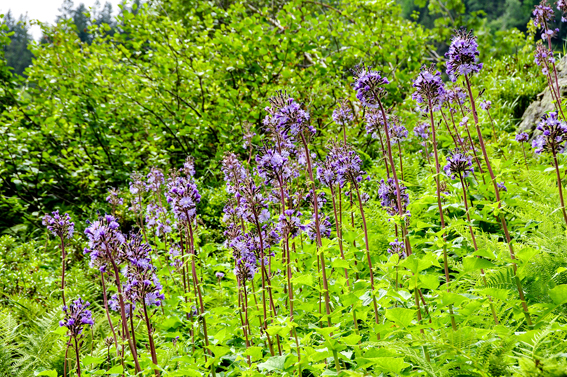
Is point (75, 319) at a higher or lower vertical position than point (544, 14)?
lower

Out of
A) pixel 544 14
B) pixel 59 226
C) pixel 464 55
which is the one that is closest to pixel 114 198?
pixel 59 226

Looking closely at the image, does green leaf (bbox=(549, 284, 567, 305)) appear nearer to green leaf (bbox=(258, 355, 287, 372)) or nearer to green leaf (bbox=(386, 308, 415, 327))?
green leaf (bbox=(386, 308, 415, 327))

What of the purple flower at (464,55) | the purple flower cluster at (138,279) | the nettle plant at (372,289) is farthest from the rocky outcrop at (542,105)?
the purple flower cluster at (138,279)

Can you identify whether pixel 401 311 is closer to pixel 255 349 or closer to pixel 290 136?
pixel 255 349

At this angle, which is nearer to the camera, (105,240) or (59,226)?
(105,240)

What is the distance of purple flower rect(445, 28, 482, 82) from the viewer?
7.50 feet

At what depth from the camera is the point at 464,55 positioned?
2.30 metres

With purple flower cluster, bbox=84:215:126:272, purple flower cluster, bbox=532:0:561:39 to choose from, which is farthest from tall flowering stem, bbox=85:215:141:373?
purple flower cluster, bbox=532:0:561:39

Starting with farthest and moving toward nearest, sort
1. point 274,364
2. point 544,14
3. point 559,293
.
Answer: point 544,14 < point 274,364 < point 559,293

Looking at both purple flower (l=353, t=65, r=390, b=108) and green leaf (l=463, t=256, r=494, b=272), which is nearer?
green leaf (l=463, t=256, r=494, b=272)

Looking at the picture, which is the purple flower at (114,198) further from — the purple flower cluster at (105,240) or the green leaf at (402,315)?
the green leaf at (402,315)

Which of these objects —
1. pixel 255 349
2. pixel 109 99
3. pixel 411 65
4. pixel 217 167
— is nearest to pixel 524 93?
pixel 411 65

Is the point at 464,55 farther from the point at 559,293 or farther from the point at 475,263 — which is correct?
the point at 559,293

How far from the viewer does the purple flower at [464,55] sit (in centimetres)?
229
